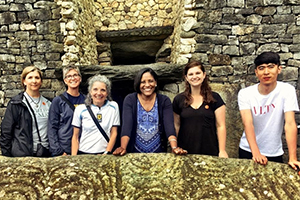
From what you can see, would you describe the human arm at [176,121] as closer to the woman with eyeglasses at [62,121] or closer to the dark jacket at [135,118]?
the dark jacket at [135,118]

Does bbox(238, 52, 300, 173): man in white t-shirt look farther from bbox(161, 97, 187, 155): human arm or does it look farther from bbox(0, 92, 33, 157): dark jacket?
bbox(0, 92, 33, 157): dark jacket

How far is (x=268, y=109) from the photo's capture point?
220cm

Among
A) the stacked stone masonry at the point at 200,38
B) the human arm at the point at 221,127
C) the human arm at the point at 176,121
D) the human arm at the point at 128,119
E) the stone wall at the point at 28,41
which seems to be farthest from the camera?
the stone wall at the point at 28,41

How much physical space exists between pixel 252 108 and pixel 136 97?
1131 mm

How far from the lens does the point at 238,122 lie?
3.97 meters

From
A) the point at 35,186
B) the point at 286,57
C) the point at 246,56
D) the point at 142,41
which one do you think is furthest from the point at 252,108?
the point at 142,41

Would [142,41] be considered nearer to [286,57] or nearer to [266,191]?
[286,57]

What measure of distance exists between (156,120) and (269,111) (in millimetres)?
1077

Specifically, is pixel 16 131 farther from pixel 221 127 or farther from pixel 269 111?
pixel 269 111

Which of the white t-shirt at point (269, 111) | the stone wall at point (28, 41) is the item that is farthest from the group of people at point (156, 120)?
the stone wall at point (28, 41)

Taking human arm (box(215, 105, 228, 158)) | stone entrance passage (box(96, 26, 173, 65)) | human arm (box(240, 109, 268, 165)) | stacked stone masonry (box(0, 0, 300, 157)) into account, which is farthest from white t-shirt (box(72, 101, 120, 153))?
stone entrance passage (box(96, 26, 173, 65))

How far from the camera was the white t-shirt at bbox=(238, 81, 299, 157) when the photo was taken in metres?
2.16

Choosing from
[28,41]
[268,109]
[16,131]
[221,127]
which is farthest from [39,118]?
[268,109]

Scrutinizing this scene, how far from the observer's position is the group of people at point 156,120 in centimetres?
217
